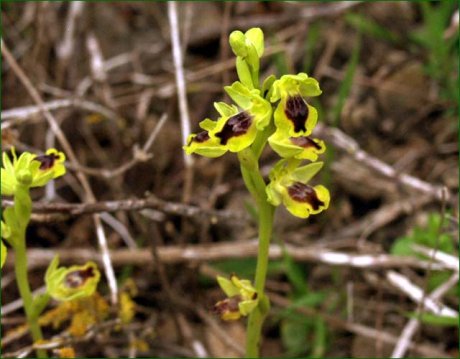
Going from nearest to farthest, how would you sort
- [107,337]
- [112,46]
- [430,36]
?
[107,337]
[430,36]
[112,46]

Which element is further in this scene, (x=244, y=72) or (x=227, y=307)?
(x=227, y=307)

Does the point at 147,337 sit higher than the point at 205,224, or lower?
lower

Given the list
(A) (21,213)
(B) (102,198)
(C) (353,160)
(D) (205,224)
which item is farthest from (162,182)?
(A) (21,213)

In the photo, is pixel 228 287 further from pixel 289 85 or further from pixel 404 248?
pixel 404 248

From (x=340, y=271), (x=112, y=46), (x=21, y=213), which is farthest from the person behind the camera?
(x=112, y=46)

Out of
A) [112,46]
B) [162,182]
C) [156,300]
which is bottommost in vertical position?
[156,300]

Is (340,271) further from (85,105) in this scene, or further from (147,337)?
(85,105)

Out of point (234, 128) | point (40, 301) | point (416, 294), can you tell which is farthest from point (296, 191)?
point (416, 294)
